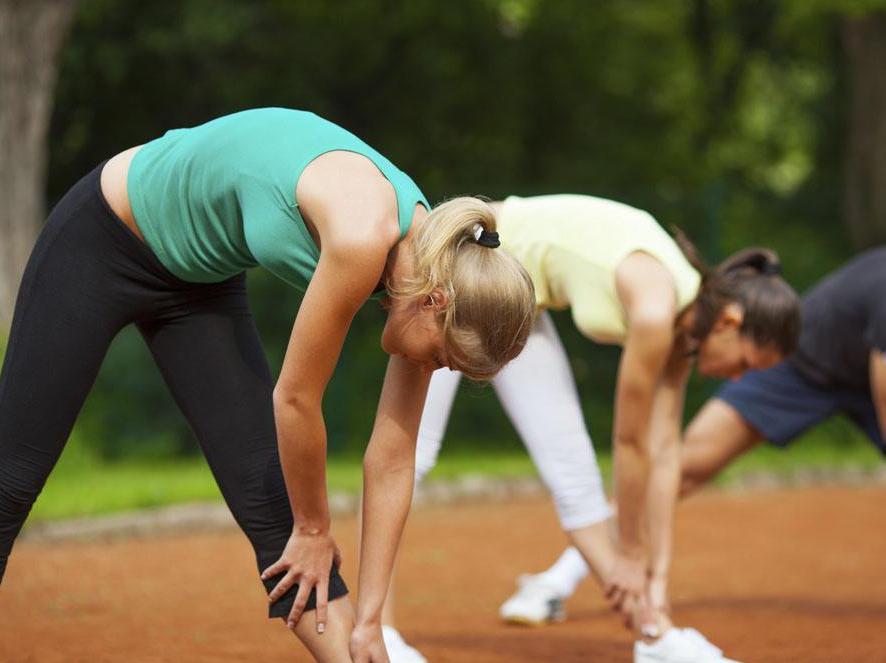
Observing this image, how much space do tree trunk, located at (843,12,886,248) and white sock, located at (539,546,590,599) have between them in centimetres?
985

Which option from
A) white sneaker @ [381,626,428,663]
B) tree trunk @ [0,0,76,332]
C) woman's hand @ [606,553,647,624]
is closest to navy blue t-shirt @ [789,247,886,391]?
woman's hand @ [606,553,647,624]

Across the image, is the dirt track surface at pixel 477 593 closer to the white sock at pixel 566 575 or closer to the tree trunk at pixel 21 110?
the white sock at pixel 566 575

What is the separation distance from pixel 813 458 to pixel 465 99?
7.09 metres

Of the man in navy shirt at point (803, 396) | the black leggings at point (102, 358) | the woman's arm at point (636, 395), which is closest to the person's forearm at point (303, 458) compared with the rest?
the black leggings at point (102, 358)

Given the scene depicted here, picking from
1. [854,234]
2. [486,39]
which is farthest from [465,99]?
[854,234]

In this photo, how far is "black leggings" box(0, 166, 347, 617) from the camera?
3.48 metres

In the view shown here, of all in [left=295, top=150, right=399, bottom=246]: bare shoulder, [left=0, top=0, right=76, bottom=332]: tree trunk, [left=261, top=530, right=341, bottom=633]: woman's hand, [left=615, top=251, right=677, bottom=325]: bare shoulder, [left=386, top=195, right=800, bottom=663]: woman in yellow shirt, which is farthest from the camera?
[left=0, top=0, right=76, bottom=332]: tree trunk

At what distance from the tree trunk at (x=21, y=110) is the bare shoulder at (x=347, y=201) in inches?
326

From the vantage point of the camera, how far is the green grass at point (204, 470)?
30.2 ft

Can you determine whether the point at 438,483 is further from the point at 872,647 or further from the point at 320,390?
the point at 320,390

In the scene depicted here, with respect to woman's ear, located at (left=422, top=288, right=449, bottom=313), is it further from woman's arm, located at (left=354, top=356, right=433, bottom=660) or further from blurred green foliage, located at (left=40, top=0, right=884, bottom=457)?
blurred green foliage, located at (left=40, top=0, right=884, bottom=457)

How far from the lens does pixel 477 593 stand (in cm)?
668

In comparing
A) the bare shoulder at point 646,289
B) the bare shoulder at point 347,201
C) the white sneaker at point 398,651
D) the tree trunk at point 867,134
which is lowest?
the white sneaker at point 398,651

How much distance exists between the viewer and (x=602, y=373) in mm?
12555
